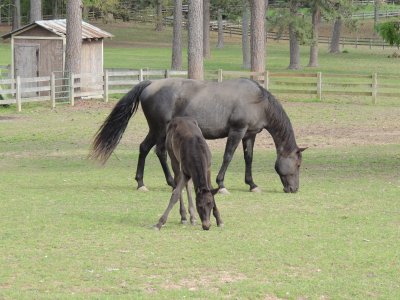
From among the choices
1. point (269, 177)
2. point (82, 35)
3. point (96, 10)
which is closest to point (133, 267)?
point (269, 177)

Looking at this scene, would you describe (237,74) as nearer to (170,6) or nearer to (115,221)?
(115,221)

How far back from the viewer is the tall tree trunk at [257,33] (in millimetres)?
36344

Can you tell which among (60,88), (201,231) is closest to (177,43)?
(60,88)

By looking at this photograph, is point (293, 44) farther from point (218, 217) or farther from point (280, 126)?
point (218, 217)

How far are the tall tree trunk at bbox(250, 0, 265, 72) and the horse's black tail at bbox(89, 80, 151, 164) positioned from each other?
2255cm

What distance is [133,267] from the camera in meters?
8.85

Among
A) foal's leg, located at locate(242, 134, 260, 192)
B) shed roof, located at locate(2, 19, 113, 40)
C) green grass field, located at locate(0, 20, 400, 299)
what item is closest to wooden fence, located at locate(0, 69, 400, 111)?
shed roof, located at locate(2, 19, 113, 40)

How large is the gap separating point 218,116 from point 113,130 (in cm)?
169

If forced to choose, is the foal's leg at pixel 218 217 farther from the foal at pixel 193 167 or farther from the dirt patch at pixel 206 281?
the dirt patch at pixel 206 281

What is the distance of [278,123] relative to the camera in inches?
555

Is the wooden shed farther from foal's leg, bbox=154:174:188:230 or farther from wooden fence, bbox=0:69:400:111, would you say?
foal's leg, bbox=154:174:188:230

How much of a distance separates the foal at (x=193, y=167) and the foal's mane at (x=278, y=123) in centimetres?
314

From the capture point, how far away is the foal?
10.5 m

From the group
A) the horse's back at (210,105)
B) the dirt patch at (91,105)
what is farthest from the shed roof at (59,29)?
the horse's back at (210,105)
